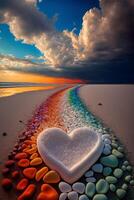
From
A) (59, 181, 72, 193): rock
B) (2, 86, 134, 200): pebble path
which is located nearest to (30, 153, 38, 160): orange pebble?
(2, 86, 134, 200): pebble path

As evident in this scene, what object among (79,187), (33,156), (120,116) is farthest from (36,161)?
(120,116)

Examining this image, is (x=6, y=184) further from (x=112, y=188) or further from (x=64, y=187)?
(x=112, y=188)

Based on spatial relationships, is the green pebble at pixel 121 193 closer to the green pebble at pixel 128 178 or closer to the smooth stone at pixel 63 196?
the green pebble at pixel 128 178

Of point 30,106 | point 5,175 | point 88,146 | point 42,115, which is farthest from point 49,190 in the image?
point 30,106

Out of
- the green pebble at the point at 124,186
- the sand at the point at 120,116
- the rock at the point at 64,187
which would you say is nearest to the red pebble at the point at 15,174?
the rock at the point at 64,187

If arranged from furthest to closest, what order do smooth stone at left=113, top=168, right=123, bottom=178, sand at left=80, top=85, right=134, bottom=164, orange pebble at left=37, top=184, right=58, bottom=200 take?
1. sand at left=80, top=85, right=134, bottom=164
2. smooth stone at left=113, top=168, right=123, bottom=178
3. orange pebble at left=37, top=184, right=58, bottom=200

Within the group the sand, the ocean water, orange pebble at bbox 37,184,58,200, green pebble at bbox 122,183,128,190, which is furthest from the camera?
the ocean water

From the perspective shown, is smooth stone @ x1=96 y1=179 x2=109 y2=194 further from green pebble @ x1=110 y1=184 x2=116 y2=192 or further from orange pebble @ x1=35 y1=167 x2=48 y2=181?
orange pebble @ x1=35 y1=167 x2=48 y2=181
